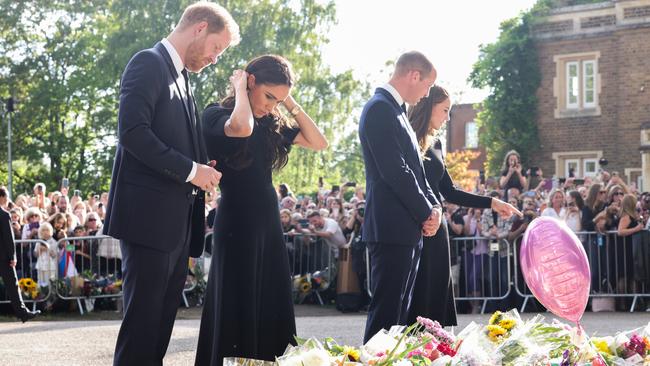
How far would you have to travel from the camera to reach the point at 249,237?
5508 millimetres

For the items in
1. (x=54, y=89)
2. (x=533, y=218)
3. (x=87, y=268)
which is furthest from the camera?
(x=54, y=89)

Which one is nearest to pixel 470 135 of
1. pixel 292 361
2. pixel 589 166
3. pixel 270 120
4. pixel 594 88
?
pixel 594 88

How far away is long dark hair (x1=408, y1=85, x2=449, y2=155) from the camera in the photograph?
6.83 meters

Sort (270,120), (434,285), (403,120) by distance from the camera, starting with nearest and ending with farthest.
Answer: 1. (270,120)
2. (403,120)
3. (434,285)

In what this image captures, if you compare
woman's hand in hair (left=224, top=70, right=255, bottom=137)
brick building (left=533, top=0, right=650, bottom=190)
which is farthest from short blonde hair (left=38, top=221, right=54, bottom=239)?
brick building (left=533, top=0, right=650, bottom=190)

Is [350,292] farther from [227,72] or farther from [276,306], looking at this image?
[227,72]

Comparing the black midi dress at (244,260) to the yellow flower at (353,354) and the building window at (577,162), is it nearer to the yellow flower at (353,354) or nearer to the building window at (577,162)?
the yellow flower at (353,354)

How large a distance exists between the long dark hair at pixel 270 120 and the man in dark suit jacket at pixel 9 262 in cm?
793

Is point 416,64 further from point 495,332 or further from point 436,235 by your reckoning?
point 495,332

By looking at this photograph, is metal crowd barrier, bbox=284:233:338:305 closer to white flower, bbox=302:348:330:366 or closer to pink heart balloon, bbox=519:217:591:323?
pink heart balloon, bbox=519:217:591:323

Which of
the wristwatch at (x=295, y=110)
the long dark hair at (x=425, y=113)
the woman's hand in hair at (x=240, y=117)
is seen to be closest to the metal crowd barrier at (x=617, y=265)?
the long dark hair at (x=425, y=113)

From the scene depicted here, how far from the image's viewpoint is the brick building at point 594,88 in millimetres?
34188

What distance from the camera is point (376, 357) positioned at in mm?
3945

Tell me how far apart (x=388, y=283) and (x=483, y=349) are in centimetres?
187
